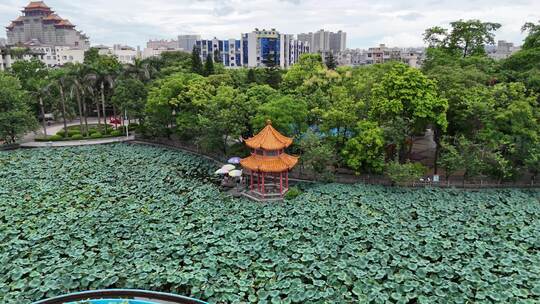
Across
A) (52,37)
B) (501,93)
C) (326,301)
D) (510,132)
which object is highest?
(52,37)

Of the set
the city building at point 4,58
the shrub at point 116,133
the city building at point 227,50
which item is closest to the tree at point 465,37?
the shrub at point 116,133

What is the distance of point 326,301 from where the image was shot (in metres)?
12.2

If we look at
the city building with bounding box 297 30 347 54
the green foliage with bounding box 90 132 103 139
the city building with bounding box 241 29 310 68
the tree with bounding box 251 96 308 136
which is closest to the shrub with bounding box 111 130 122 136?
the green foliage with bounding box 90 132 103 139

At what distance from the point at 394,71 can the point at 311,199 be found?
374 inches

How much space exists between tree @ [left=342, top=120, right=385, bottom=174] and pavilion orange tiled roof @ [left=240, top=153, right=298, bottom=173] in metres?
3.40

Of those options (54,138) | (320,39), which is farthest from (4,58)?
(320,39)

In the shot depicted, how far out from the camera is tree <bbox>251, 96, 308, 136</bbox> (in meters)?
24.3

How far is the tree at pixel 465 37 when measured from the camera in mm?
33844

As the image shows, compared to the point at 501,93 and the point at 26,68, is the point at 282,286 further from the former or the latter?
the point at 26,68

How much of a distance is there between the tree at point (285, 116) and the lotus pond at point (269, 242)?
15.1 ft

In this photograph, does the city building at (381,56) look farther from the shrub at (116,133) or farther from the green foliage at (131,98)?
the shrub at (116,133)

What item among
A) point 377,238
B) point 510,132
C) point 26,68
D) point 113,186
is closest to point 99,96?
point 26,68

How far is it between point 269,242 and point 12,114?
27.1m

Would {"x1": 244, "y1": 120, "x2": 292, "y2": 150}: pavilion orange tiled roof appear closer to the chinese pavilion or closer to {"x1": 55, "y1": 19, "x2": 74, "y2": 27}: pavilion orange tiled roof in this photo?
the chinese pavilion
